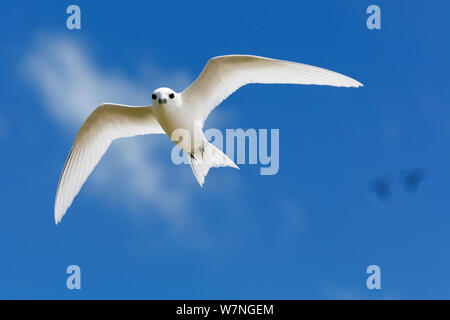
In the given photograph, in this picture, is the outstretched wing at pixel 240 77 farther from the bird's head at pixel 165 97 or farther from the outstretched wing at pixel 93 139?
the outstretched wing at pixel 93 139

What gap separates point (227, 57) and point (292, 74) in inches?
40.1

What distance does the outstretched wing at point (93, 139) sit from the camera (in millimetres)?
10398

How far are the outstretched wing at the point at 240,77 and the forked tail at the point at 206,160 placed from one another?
52 cm

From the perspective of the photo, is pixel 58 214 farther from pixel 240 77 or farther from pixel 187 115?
pixel 240 77

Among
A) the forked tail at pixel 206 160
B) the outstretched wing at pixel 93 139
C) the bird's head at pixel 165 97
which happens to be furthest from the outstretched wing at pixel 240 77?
the outstretched wing at pixel 93 139

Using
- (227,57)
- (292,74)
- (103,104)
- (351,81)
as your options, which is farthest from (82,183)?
(351,81)

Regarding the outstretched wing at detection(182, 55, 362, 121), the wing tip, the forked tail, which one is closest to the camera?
the outstretched wing at detection(182, 55, 362, 121)

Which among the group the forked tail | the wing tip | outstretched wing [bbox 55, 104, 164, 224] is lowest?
the wing tip

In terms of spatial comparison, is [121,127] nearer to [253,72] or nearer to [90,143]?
[90,143]

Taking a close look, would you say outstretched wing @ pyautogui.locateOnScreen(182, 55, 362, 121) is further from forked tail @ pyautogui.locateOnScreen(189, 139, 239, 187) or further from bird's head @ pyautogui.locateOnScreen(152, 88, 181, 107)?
forked tail @ pyautogui.locateOnScreen(189, 139, 239, 187)

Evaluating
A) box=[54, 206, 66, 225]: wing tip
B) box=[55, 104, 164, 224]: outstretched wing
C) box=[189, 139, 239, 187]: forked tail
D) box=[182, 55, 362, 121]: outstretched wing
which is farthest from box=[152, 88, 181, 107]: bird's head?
box=[54, 206, 66, 225]: wing tip

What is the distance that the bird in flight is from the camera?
29.9 feet

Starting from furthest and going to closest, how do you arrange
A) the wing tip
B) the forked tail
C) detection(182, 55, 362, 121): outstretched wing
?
the wing tip < the forked tail < detection(182, 55, 362, 121): outstretched wing

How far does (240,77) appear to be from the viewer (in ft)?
30.9
